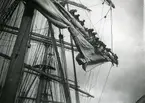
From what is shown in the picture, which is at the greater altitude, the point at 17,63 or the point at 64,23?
the point at 64,23

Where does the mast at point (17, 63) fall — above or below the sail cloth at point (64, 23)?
below

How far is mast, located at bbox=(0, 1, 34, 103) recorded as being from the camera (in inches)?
165

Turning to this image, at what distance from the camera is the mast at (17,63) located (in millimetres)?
4188

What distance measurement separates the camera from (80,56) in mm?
6148

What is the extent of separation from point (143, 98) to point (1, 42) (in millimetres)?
6392

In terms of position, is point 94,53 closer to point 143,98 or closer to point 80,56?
point 80,56

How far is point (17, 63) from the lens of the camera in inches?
178

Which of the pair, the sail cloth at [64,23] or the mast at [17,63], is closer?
the mast at [17,63]

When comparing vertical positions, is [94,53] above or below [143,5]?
below

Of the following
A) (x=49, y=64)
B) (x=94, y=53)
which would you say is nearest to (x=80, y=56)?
(x=94, y=53)

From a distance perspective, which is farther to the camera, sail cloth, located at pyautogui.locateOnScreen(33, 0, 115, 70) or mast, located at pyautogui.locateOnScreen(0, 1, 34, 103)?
sail cloth, located at pyautogui.locateOnScreen(33, 0, 115, 70)

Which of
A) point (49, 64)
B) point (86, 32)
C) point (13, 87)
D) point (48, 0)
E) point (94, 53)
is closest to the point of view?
point (13, 87)

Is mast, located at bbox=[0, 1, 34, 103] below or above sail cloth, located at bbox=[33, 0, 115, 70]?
below

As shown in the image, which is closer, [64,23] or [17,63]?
[17,63]
